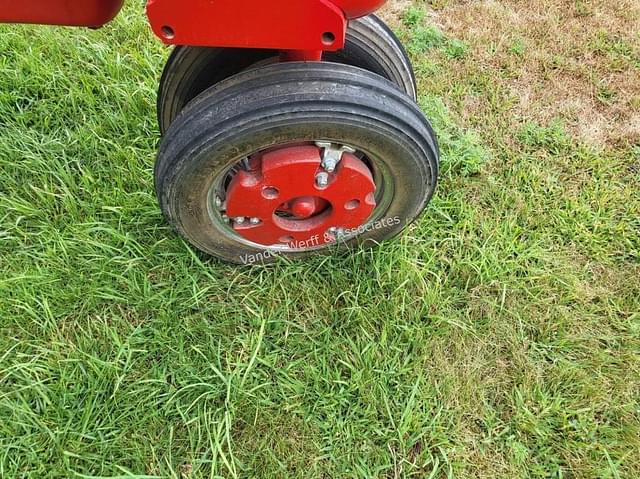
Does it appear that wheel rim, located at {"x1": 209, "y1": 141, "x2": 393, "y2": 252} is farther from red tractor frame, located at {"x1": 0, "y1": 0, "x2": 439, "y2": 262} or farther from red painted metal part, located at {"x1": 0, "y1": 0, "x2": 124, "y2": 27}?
red painted metal part, located at {"x1": 0, "y1": 0, "x2": 124, "y2": 27}

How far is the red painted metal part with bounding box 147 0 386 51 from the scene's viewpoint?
1.09m

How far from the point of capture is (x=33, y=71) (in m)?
2.19

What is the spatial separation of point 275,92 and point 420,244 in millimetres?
806

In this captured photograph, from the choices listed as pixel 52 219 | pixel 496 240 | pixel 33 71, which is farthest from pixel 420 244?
pixel 33 71

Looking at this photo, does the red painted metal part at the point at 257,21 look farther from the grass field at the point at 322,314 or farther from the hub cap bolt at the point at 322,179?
the grass field at the point at 322,314

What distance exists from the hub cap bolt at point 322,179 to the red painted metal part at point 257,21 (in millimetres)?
352

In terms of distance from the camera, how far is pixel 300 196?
151cm

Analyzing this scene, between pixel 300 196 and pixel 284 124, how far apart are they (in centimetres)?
26

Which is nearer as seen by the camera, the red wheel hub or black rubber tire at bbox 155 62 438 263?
black rubber tire at bbox 155 62 438 263

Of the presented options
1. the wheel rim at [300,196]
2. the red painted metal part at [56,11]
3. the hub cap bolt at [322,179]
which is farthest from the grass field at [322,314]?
the red painted metal part at [56,11]

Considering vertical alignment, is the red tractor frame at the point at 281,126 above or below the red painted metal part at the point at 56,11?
below

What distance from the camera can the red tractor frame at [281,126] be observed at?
45.3 inches

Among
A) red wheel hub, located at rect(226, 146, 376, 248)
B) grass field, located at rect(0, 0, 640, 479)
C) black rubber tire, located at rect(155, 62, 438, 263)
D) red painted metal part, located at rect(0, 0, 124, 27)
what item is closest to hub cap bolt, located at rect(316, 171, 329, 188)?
red wheel hub, located at rect(226, 146, 376, 248)

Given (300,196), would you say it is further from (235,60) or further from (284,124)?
(235,60)
